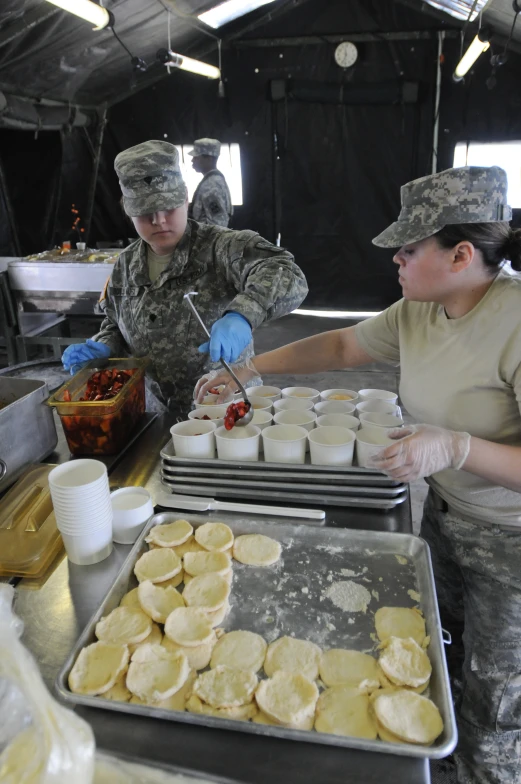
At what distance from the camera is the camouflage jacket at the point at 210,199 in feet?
19.5

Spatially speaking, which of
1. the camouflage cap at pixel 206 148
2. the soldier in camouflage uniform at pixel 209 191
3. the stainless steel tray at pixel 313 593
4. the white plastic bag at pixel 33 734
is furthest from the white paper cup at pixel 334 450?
the camouflage cap at pixel 206 148

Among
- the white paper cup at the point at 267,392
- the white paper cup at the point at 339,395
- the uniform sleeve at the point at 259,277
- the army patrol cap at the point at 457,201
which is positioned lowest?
the white paper cup at the point at 339,395

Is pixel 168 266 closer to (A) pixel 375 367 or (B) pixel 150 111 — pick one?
(A) pixel 375 367

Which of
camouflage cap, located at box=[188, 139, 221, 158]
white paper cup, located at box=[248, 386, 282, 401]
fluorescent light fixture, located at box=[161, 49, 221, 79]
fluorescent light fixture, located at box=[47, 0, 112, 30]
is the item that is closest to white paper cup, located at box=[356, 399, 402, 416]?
white paper cup, located at box=[248, 386, 282, 401]

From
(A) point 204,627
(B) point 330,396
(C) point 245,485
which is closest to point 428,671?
(A) point 204,627

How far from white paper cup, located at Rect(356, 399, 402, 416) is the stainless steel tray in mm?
636

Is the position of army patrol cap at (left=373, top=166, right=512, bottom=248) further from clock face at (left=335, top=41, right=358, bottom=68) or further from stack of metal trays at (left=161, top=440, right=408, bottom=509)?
clock face at (left=335, top=41, right=358, bottom=68)

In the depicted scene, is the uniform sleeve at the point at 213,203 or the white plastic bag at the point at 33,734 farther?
the uniform sleeve at the point at 213,203

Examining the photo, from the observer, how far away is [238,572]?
133 centimetres

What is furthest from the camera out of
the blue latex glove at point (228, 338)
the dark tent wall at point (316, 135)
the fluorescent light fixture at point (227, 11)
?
the dark tent wall at point (316, 135)

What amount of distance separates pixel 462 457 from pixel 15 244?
7186mm

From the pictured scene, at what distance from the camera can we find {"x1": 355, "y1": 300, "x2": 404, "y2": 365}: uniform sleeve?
1.90m

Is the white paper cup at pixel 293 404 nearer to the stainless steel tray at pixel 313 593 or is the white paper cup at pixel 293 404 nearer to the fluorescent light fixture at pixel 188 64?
the stainless steel tray at pixel 313 593

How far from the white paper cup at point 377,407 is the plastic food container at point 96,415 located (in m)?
0.87
